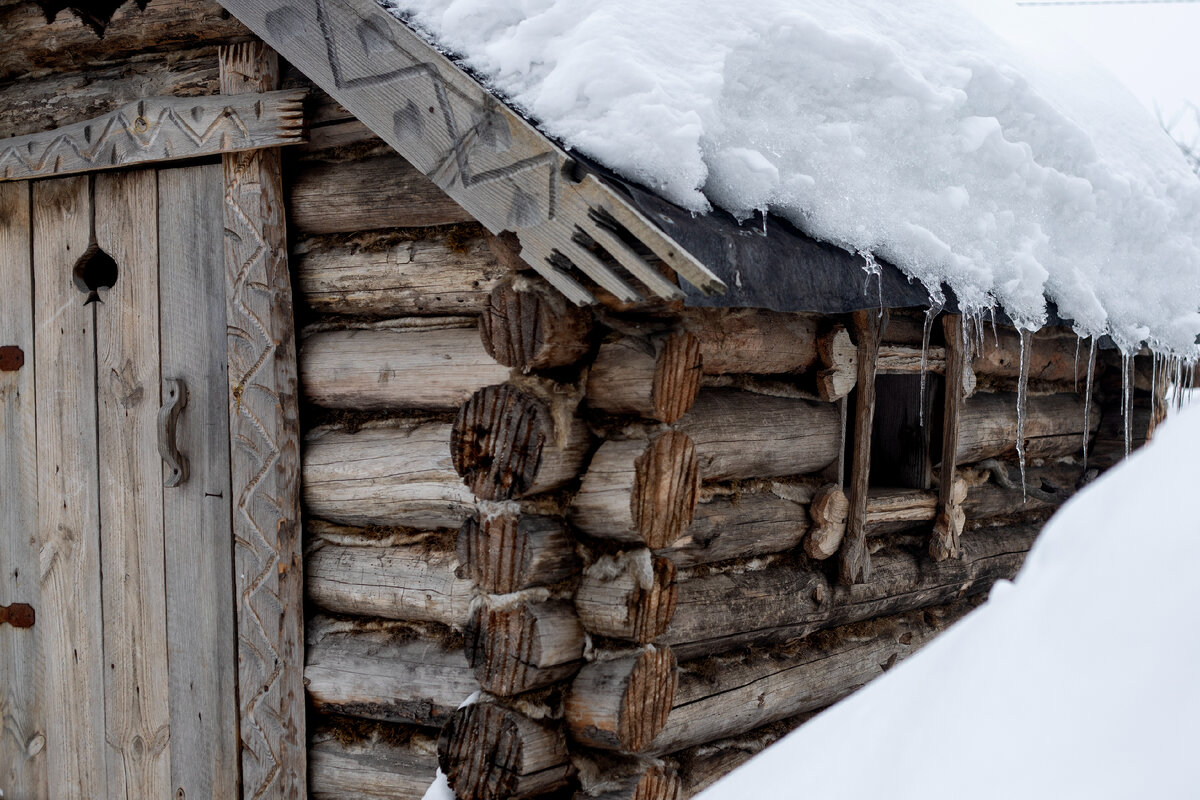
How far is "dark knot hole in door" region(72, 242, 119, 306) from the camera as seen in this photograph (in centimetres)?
362

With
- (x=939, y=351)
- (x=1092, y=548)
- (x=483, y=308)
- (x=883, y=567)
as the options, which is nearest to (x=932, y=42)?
(x=939, y=351)

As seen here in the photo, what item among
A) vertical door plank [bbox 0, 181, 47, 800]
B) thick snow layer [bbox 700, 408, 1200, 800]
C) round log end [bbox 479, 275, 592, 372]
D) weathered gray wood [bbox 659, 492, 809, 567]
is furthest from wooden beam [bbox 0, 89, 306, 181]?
thick snow layer [bbox 700, 408, 1200, 800]

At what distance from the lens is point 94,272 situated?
3703 mm

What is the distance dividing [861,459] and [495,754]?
73.1 inches

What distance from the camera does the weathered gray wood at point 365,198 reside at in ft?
10.2

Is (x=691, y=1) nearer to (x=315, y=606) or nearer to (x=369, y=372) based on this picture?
(x=369, y=372)

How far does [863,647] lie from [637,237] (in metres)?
2.49

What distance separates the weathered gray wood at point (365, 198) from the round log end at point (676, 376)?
0.72 metres

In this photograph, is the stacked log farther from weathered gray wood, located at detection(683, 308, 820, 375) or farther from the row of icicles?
the row of icicles

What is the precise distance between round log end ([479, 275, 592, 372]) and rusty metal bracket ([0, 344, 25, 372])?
6.33 feet

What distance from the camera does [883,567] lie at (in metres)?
4.33

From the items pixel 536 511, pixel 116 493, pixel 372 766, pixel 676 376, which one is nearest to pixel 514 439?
pixel 536 511

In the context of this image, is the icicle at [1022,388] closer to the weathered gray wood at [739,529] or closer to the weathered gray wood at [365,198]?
the weathered gray wood at [739,529]

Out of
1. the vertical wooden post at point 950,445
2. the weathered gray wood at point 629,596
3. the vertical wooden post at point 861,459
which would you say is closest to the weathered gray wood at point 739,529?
the weathered gray wood at point 629,596
